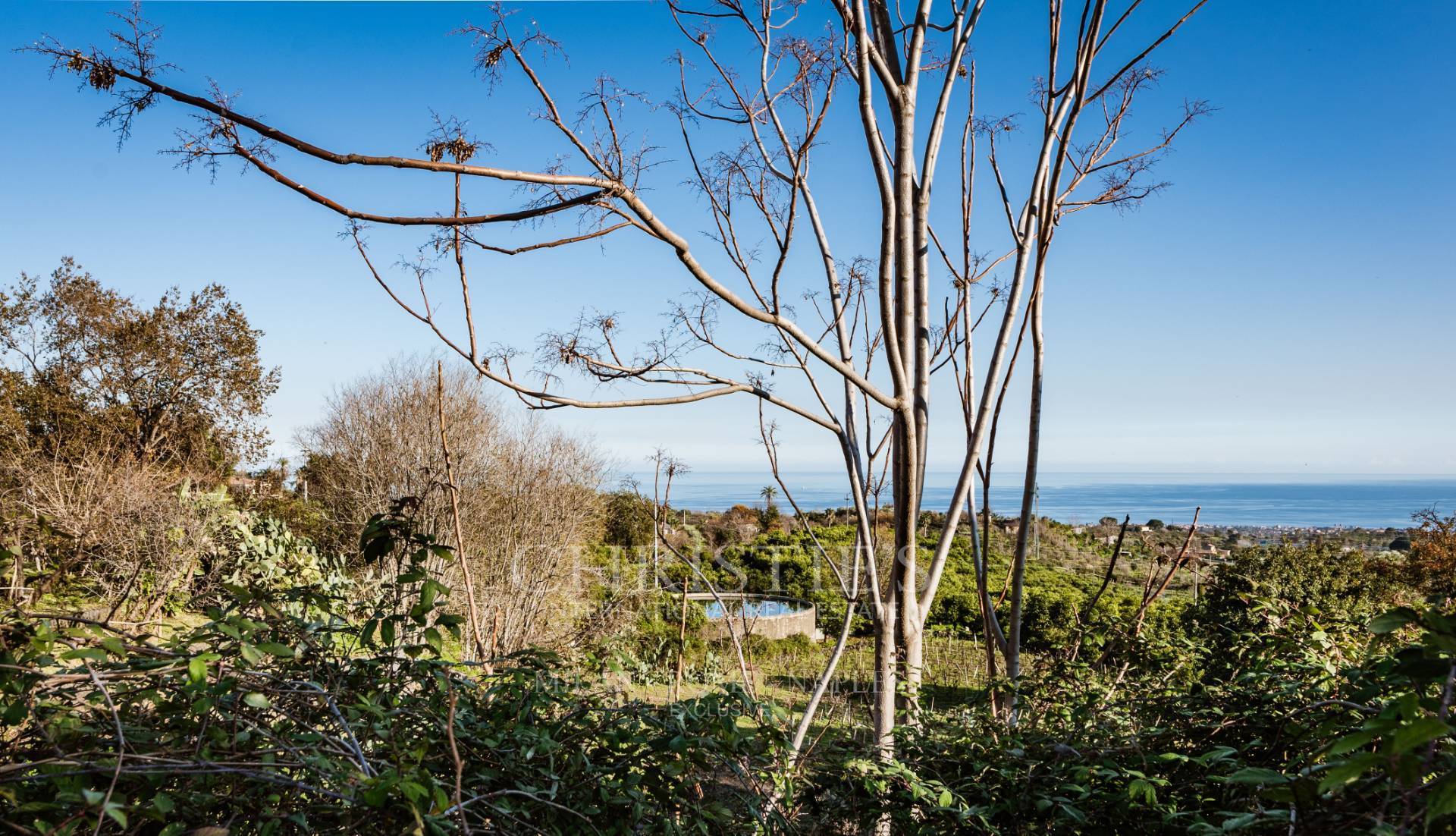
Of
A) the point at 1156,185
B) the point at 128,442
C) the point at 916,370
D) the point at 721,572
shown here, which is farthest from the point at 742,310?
the point at 128,442

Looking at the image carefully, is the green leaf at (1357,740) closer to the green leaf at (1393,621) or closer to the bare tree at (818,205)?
the green leaf at (1393,621)

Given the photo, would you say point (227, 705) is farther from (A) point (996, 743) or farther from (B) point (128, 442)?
(B) point (128, 442)

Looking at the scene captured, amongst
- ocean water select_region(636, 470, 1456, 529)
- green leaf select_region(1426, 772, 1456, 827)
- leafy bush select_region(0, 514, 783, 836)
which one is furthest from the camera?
ocean water select_region(636, 470, 1456, 529)

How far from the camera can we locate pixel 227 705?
122 cm

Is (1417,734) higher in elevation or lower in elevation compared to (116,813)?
higher

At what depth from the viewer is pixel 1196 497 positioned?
5272cm

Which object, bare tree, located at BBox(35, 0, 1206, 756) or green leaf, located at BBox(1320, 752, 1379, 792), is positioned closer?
green leaf, located at BBox(1320, 752, 1379, 792)

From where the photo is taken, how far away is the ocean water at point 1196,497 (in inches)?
587

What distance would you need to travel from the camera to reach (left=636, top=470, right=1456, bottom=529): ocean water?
49.0 feet

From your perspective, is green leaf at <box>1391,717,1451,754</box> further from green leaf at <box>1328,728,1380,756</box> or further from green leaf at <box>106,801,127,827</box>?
green leaf at <box>106,801,127,827</box>

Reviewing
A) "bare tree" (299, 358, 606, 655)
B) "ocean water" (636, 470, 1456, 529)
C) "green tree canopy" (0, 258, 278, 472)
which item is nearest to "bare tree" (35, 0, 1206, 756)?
"ocean water" (636, 470, 1456, 529)

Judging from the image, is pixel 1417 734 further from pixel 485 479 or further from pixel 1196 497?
pixel 1196 497

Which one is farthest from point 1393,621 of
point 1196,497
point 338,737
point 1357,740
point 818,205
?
point 1196,497

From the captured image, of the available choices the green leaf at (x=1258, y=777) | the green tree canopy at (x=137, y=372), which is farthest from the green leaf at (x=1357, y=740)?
the green tree canopy at (x=137, y=372)
